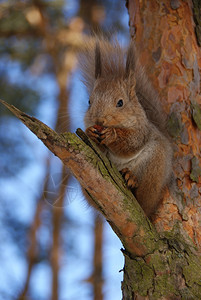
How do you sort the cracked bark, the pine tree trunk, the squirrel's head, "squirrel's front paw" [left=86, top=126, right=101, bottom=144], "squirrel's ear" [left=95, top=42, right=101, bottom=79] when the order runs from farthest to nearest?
1. "squirrel's ear" [left=95, top=42, right=101, bottom=79]
2. the squirrel's head
3. "squirrel's front paw" [left=86, top=126, right=101, bottom=144]
4. the pine tree trunk
5. the cracked bark

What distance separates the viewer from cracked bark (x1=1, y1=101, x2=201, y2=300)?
1.31 meters

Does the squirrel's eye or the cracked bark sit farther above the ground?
the squirrel's eye

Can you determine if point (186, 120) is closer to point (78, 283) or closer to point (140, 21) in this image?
point (140, 21)

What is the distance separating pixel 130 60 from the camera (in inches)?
73.5

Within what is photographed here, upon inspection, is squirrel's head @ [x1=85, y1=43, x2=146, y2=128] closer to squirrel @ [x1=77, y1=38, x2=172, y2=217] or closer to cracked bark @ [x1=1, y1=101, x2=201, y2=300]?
squirrel @ [x1=77, y1=38, x2=172, y2=217]

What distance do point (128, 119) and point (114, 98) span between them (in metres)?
0.13

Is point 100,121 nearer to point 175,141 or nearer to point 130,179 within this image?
point 130,179

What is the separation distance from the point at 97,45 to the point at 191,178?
2.72 ft

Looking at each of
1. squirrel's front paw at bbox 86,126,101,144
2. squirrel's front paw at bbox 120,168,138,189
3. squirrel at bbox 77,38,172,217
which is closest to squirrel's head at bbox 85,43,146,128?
squirrel at bbox 77,38,172,217

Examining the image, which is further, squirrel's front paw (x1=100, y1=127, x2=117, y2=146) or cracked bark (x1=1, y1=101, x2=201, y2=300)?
squirrel's front paw (x1=100, y1=127, x2=117, y2=146)

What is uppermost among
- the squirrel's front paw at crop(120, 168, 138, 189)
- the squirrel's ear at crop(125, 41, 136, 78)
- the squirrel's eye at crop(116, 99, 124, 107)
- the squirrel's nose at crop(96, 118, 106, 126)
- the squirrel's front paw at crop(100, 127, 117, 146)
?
the squirrel's ear at crop(125, 41, 136, 78)

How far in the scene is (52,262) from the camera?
10.9 ft

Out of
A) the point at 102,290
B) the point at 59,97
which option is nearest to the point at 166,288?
the point at 102,290

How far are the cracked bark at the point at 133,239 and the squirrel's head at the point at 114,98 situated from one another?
343 mm
